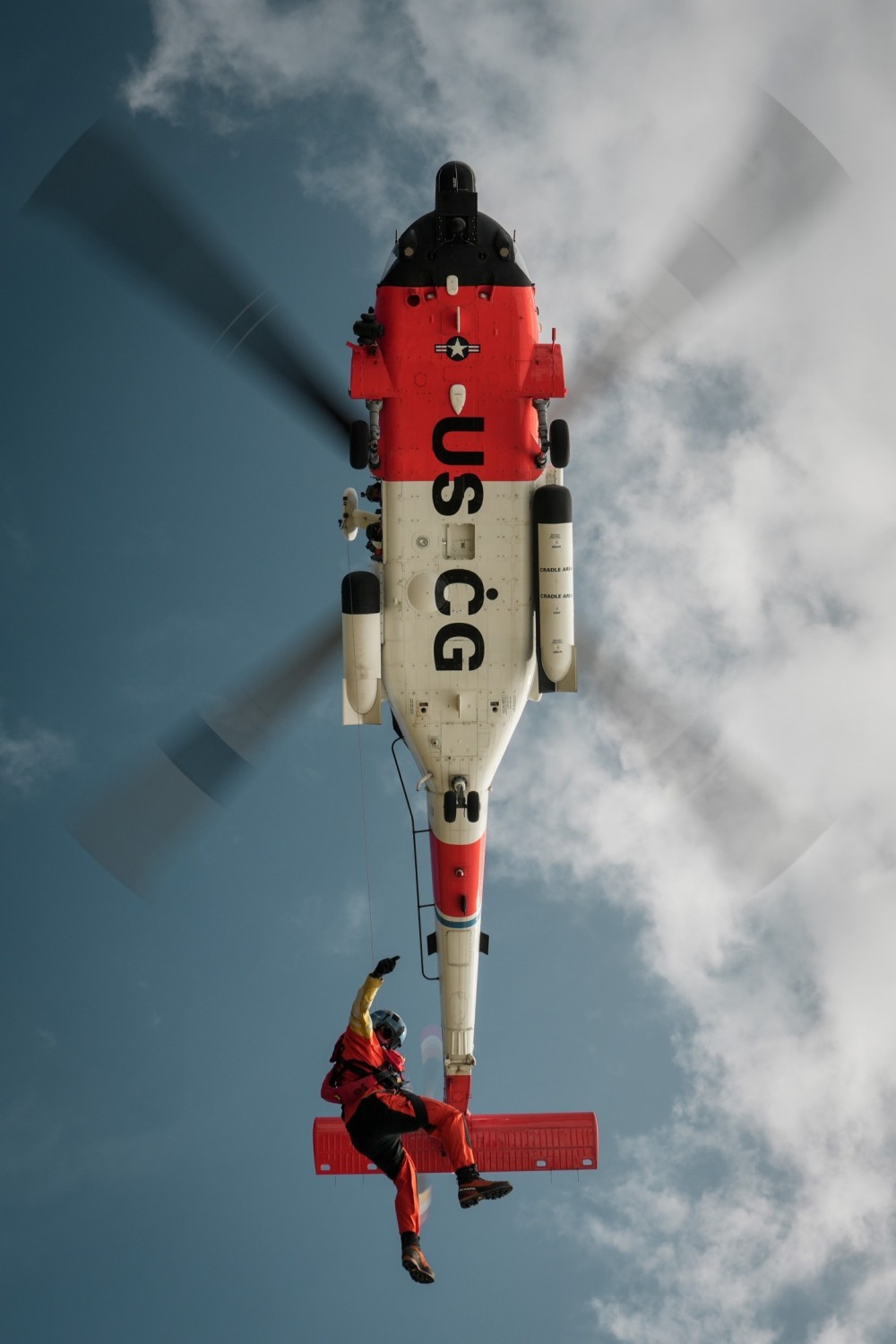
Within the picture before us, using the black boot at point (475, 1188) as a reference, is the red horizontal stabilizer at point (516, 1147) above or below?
above

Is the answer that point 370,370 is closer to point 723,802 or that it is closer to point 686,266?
point 686,266

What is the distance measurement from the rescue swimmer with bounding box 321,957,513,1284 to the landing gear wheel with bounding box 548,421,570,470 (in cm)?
466

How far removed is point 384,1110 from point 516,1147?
1.83 m

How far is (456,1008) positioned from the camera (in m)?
13.7

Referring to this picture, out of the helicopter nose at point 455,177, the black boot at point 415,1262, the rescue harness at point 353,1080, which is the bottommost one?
the black boot at point 415,1262

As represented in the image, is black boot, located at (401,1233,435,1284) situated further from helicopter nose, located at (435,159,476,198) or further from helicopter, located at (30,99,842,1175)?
helicopter nose, located at (435,159,476,198)

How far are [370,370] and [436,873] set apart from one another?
4897 millimetres

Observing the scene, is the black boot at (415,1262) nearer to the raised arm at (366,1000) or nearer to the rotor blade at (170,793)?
the raised arm at (366,1000)

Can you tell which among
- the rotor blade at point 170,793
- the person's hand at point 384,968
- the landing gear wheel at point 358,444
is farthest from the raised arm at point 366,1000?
the landing gear wheel at point 358,444

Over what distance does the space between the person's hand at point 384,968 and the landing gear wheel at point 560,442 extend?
4656 millimetres

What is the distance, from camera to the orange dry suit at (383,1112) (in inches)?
458

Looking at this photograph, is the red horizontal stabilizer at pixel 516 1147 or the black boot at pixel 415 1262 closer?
the black boot at pixel 415 1262

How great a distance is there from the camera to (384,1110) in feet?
38.2

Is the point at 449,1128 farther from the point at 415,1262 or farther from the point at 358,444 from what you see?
the point at 358,444
